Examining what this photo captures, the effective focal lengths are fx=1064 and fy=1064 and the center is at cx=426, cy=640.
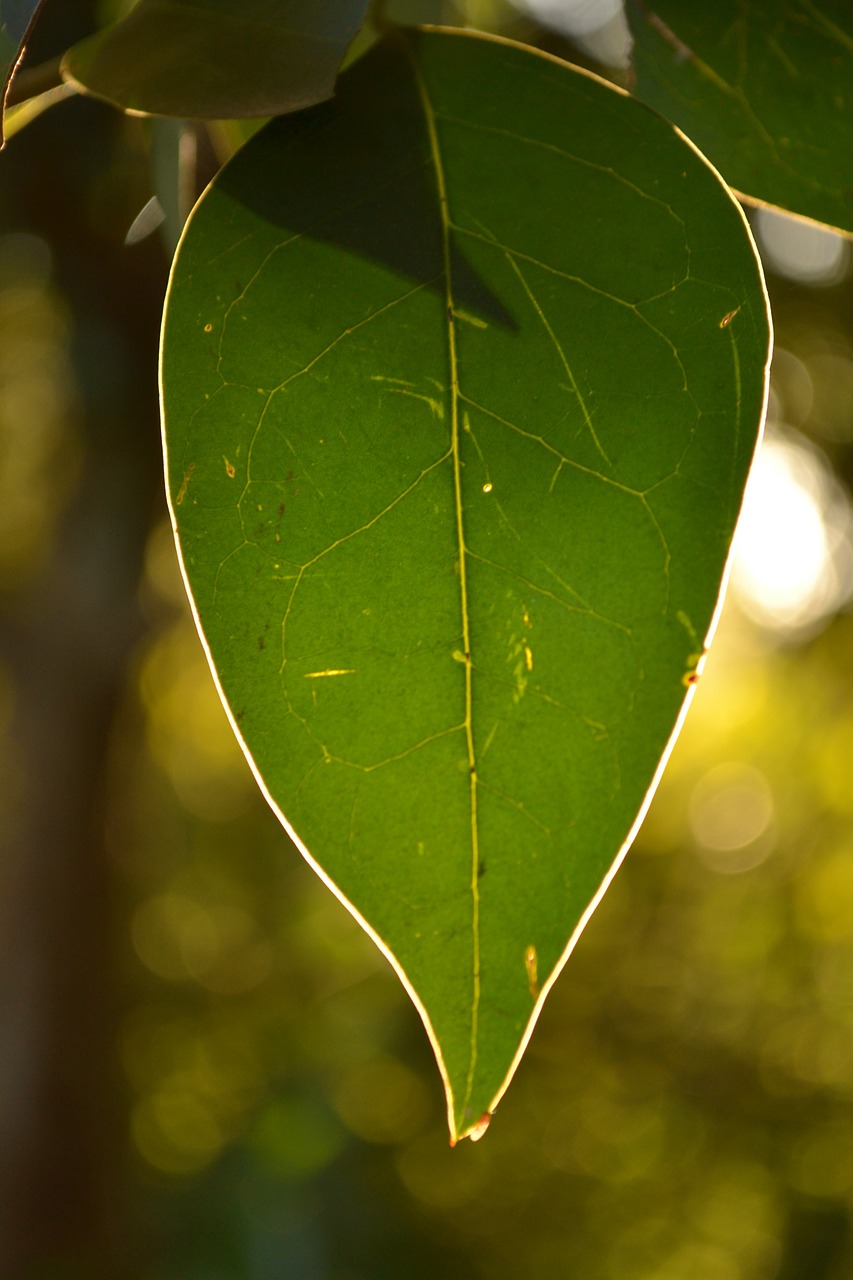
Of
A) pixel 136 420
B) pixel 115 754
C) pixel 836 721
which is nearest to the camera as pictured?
pixel 136 420

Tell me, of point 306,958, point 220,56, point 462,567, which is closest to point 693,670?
point 462,567

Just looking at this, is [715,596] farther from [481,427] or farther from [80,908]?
[80,908]

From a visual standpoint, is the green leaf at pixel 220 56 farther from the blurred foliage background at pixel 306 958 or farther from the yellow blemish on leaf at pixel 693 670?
the blurred foliage background at pixel 306 958

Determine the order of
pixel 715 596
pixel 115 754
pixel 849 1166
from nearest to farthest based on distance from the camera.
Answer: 1. pixel 715 596
2. pixel 115 754
3. pixel 849 1166

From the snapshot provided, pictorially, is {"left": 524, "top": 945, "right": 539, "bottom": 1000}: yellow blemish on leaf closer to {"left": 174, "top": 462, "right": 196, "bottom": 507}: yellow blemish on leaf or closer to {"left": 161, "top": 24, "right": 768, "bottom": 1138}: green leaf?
{"left": 161, "top": 24, "right": 768, "bottom": 1138}: green leaf

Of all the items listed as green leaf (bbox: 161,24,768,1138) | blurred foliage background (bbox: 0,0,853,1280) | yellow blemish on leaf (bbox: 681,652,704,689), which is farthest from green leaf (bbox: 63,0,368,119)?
blurred foliage background (bbox: 0,0,853,1280)

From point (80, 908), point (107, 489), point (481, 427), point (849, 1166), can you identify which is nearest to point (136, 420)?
point (107, 489)
